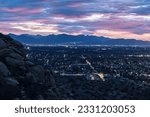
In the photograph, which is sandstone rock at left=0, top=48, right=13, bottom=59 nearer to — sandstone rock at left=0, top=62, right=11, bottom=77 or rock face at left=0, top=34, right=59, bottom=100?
rock face at left=0, top=34, right=59, bottom=100

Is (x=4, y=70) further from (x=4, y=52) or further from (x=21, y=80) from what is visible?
(x=4, y=52)

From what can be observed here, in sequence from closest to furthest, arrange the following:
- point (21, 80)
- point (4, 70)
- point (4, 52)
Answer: point (4, 70), point (21, 80), point (4, 52)

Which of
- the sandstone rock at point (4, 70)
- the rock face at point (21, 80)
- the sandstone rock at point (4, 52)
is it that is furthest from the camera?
the sandstone rock at point (4, 52)

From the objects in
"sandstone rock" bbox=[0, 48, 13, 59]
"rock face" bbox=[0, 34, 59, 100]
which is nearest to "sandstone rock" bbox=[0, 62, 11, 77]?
"rock face" bbox=[0, 34, 59, 100]

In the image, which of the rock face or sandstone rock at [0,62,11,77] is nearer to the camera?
the rock face

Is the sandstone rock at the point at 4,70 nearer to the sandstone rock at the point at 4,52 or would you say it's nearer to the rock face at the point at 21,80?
the rock face at the point at 21,80

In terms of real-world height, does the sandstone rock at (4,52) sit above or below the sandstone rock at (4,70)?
above

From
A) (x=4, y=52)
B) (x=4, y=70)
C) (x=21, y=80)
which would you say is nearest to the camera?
(x=4, y=70)

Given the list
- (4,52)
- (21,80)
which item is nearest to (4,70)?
(21,80)

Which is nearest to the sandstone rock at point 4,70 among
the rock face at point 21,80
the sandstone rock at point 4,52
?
the rock face at point 21,80
